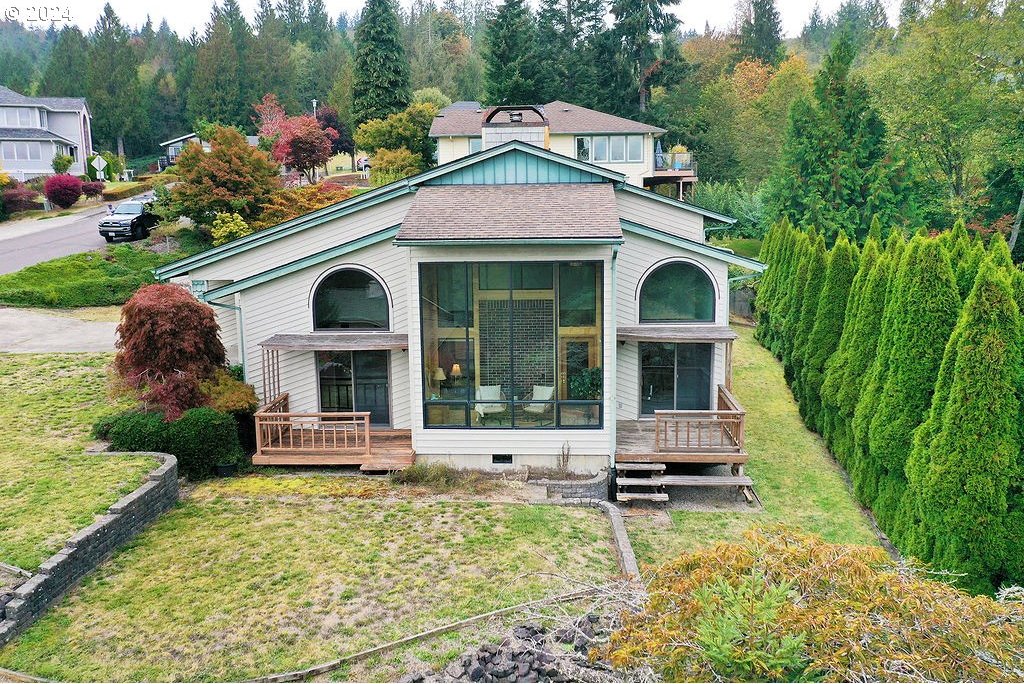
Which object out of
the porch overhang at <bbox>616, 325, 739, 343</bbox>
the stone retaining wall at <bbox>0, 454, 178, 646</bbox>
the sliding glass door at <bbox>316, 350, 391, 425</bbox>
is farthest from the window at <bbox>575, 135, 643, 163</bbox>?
the stone retaining wall at <bbox>0, 454, 178, 646</bbox>


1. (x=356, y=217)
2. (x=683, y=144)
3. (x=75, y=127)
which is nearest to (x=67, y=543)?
(x=356, y=217)

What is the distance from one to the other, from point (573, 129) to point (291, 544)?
29213 mm

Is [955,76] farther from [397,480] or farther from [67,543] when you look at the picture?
[67,543]

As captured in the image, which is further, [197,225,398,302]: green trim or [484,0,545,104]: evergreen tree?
[484,0,545,104]: evergreen tree

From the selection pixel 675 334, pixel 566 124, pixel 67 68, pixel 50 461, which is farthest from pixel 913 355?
pixel 67 68

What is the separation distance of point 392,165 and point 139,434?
103ft

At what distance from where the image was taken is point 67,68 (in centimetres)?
7131

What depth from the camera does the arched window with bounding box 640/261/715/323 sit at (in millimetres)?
16094

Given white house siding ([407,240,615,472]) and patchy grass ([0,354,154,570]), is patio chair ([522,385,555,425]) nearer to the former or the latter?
white house siding ([407,240,615,472])

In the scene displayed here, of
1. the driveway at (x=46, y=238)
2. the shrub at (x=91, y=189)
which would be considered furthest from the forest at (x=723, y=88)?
the driveway at (x=46, y=238)

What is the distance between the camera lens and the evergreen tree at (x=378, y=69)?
53.5 m

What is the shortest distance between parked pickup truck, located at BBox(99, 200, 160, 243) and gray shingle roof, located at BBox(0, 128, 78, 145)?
23802 millimetres

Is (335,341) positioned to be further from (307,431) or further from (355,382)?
(307,431)

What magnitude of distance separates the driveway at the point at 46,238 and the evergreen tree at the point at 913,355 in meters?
29.6
